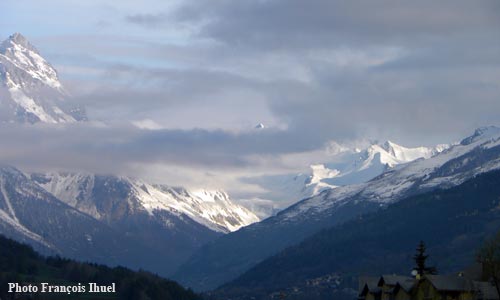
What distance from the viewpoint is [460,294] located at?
115 meters

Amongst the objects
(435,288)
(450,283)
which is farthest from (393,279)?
(435,288)

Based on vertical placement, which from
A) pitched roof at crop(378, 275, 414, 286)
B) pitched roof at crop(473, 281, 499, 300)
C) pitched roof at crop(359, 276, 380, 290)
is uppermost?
pitched roof at crop(359, 276, 380, 290)

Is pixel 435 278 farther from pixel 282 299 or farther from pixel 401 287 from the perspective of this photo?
pixel 282 299

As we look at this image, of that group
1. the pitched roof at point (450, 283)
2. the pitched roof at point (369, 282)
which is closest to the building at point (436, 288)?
the pitched roof at point (450, 283)

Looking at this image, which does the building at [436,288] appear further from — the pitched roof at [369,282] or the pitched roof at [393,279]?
the pitched roof at [369,282]

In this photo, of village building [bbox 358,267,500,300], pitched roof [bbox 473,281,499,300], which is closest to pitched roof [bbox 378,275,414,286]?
village building [bbox 358,267,500,300]

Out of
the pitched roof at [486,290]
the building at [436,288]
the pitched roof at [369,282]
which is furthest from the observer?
the pitched roof at [369,282]

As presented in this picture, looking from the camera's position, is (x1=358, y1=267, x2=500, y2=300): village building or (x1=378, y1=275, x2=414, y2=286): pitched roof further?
(x1=378, y1=275, x2=414, y2=286): pitched roof

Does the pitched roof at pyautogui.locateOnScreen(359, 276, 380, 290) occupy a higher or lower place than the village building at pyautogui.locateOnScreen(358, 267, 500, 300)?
higher

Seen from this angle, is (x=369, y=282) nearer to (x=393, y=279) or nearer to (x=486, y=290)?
(x=393, y=279)

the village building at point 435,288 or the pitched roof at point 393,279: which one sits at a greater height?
the pitched roof at point 393,279

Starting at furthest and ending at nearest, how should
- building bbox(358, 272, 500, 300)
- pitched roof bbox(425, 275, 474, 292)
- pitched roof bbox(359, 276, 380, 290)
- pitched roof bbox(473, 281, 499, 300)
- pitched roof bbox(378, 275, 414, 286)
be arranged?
pitched roof bbox(359, 276, 380, 290)
pitched roof bbox(378, 275, 414, 286)
pitched roof bbox(473, 281, 499, 300)
pitched roof bbox(425, 275, 474, 292)
building bbox(358, 272, 500, 300)

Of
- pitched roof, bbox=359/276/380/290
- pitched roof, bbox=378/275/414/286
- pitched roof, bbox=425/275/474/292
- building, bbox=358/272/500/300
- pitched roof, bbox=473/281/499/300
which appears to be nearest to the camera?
building, bbox=358/272/500/300

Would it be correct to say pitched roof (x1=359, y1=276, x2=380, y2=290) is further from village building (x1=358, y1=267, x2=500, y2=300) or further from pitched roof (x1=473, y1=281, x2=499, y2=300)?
pitched roof (x1=473, y1=281, x2=499, y2=300)
